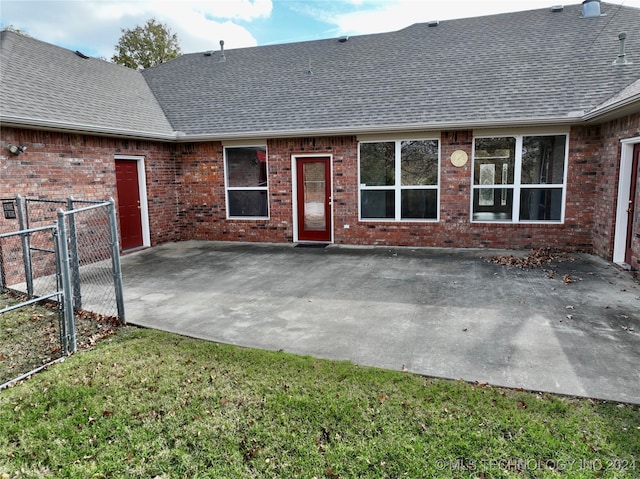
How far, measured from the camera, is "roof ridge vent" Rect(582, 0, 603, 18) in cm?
1138

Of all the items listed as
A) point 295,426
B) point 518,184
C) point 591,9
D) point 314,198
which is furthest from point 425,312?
point 591,9

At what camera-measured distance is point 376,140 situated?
10219mm

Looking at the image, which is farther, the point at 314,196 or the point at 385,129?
the point at 314,196

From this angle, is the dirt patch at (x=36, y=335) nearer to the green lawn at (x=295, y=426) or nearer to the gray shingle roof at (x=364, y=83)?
the green lawn at (x=295, y=426)

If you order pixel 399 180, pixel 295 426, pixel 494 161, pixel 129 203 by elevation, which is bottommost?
pixel 295 426

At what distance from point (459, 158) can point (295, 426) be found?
8066 millimetres

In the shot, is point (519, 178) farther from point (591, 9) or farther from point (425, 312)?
point (591, 9)

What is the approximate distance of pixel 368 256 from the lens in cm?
938

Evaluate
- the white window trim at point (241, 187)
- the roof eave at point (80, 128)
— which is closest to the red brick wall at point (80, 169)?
the roof eave at point (80, 128)

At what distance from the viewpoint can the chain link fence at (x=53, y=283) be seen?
175 inches

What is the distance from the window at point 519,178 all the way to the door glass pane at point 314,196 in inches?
143

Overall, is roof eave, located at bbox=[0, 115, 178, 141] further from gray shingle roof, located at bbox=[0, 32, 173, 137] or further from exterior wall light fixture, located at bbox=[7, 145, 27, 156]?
exterior wall light fixture, located at bbox=[7, 145, 27, 156]

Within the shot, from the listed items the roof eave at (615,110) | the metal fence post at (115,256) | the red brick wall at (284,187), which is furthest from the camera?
the red brick wall at (284,187)

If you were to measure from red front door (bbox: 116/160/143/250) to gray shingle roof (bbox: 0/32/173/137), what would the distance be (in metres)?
0.96
